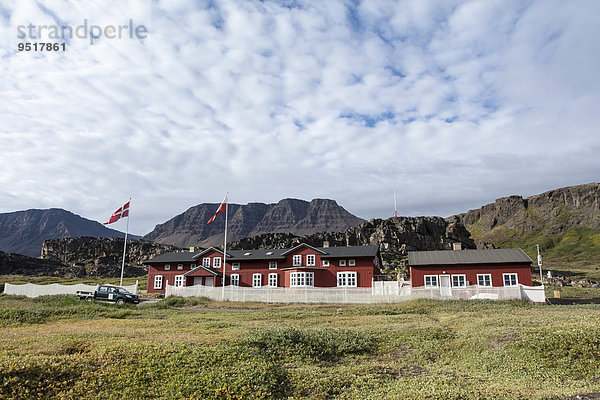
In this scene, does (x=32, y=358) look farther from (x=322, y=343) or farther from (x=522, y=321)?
(x=522, y=321)

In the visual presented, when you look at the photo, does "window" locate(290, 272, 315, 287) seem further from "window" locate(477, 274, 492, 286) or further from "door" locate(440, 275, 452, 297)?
"window" locate(477, 274, 492, 286)

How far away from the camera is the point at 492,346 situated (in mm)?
13453

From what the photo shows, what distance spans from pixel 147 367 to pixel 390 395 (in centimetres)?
590

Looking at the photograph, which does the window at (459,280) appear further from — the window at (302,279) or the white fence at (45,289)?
the white fence at (45,289)

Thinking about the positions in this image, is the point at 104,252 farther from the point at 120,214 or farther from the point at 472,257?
the point at 472,257

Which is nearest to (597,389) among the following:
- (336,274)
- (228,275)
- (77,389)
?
(77,389)

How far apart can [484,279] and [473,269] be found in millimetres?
1461

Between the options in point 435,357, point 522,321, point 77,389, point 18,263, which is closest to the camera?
point 77,389

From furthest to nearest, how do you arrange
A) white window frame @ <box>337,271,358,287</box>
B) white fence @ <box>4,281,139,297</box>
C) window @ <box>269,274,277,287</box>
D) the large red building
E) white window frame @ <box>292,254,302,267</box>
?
1. window @ <box>269,274,277,287</box>
2. white window frame @ <box>292,254,302,267</box>
3. the large red building
4. white window frame @ <box>337,271,358,287</box>
5. white fence @ <box>4,281,139,297</box>

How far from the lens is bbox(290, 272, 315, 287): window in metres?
49.8

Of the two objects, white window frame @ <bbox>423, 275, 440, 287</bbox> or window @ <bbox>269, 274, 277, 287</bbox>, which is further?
window @ <bbox>269, 274, 277, 287</bbox>

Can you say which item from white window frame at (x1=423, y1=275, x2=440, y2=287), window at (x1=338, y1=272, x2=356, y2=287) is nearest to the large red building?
window at (x1=338, y1=272, x2=356, y2=287)

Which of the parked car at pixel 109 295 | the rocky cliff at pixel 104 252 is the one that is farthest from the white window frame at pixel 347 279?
the rocky cliff at pixel 104 252

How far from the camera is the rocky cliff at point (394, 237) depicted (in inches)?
5261
